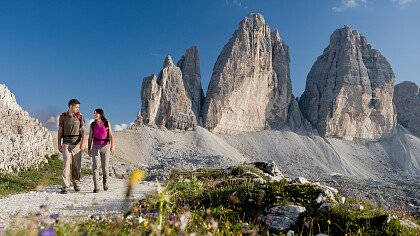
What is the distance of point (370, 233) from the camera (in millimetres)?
7543

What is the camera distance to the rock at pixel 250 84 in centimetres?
16400

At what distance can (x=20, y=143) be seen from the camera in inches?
825

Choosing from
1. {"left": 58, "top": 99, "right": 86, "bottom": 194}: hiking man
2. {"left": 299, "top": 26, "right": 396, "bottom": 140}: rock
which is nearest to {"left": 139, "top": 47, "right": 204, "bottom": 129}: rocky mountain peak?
{"left": 299, "top": 26, "right": 396, "bottom": 140}: rock

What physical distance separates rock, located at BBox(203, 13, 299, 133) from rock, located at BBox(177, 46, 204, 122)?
5.36 m

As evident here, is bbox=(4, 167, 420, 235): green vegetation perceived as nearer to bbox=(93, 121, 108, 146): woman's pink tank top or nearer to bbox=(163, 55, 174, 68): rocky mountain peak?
bbox=(93, 121, 108, 146): woman's pink tank top

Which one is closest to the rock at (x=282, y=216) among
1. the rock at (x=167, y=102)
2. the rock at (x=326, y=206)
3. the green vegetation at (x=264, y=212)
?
the green vegetation at (x=264, y=212)

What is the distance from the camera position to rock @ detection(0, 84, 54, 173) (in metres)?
19.2

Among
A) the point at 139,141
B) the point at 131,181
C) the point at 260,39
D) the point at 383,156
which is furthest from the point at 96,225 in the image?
the point at 383,156

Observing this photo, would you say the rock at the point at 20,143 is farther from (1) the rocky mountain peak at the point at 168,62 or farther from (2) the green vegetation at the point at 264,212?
(1) the rocky mountain peak at the point at 168,62

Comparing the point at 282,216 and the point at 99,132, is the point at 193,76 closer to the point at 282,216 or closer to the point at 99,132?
the point at 99,132

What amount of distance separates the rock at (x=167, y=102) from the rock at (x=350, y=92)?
66807 mm

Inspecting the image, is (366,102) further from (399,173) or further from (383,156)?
(399,173)

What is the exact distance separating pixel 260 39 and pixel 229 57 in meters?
20.1

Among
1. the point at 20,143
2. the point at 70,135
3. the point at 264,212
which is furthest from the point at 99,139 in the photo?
the point at 20,143
